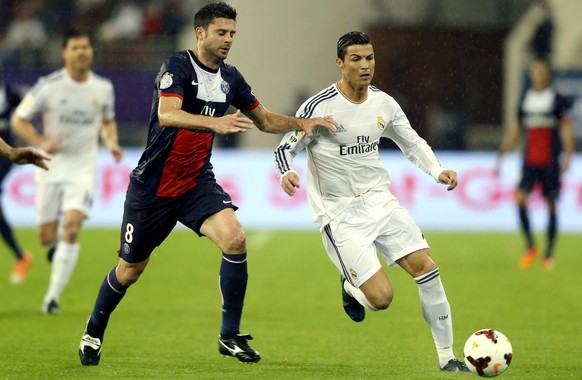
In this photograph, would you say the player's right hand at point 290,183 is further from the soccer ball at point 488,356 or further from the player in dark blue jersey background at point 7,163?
the player in dark blue jersey background at point 7,163

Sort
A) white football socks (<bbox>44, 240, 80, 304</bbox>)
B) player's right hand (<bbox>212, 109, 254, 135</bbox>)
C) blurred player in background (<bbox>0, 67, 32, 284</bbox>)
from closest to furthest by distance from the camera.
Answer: player's right hand (<bbox>212, 109, 254, 135</bbox>)
white football socks (<bbox>44, 240, 80, 304</bbox>)
blurred player in background (<bbox>0, 67, 32, 284</bbox>)

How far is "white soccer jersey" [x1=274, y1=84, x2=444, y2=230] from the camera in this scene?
7160 mm

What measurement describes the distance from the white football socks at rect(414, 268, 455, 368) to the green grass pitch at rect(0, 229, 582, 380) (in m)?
0.16

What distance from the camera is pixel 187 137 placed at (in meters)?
6.91

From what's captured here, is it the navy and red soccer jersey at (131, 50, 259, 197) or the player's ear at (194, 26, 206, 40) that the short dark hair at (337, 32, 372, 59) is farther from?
the player's ear at (194, 26, 206, 40)

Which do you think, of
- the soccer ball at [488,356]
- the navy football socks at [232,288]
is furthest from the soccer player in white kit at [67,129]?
the soccer ball at [488,356]

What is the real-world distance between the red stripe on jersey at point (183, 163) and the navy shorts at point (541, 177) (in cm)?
741

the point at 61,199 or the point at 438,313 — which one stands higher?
the point at 438,313

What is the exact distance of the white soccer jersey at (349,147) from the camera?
7160 mm

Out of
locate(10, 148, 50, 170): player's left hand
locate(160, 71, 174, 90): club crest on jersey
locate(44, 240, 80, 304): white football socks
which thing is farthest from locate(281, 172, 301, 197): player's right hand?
locate(44, 240, 80, 304): white football socks

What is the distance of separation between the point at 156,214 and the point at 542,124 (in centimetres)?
781

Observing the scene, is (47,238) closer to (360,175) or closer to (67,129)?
(67,129)

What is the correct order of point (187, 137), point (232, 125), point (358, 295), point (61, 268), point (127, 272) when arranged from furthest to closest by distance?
point (61, 268), point (358, 295), point (127, 272), point (187, 137), point (232, 125)

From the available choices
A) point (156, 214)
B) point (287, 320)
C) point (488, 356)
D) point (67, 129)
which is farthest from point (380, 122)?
point (67, 129)
